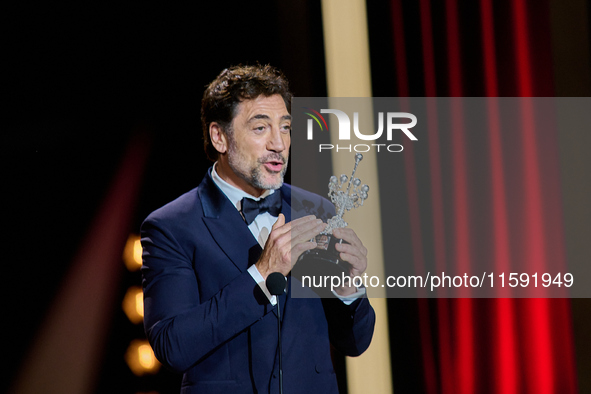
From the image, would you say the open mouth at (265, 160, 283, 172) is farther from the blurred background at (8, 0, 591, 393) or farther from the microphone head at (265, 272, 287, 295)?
the blurred background at (8, 0, 591, 393)

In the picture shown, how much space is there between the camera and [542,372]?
2316 mm

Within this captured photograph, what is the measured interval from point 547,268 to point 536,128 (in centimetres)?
60

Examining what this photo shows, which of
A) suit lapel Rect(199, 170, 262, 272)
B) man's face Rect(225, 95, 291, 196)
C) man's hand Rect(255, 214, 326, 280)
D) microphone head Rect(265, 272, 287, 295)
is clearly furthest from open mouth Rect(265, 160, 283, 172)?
microphone head Rect(265, 272, 287, 295)

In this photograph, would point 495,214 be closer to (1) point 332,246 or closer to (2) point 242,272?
(1) point 332,246

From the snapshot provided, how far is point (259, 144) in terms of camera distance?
5.68 ft

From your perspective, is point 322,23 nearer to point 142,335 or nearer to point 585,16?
point 585,16

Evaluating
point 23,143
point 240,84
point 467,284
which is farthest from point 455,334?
point 23,143

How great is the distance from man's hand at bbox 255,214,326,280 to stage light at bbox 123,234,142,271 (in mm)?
1638

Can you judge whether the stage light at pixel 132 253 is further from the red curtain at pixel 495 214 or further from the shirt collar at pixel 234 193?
the red curtain at pixel 495 214

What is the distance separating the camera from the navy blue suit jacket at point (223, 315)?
1.42m

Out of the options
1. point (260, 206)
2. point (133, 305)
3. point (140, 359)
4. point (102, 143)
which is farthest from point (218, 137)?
point (140, 359)

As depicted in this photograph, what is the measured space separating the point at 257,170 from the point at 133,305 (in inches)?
60.4

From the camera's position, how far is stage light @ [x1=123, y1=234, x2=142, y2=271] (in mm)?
2891

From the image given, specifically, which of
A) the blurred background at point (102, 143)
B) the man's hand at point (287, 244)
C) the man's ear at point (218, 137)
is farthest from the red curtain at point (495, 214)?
the man's hand at point (287, 244)
